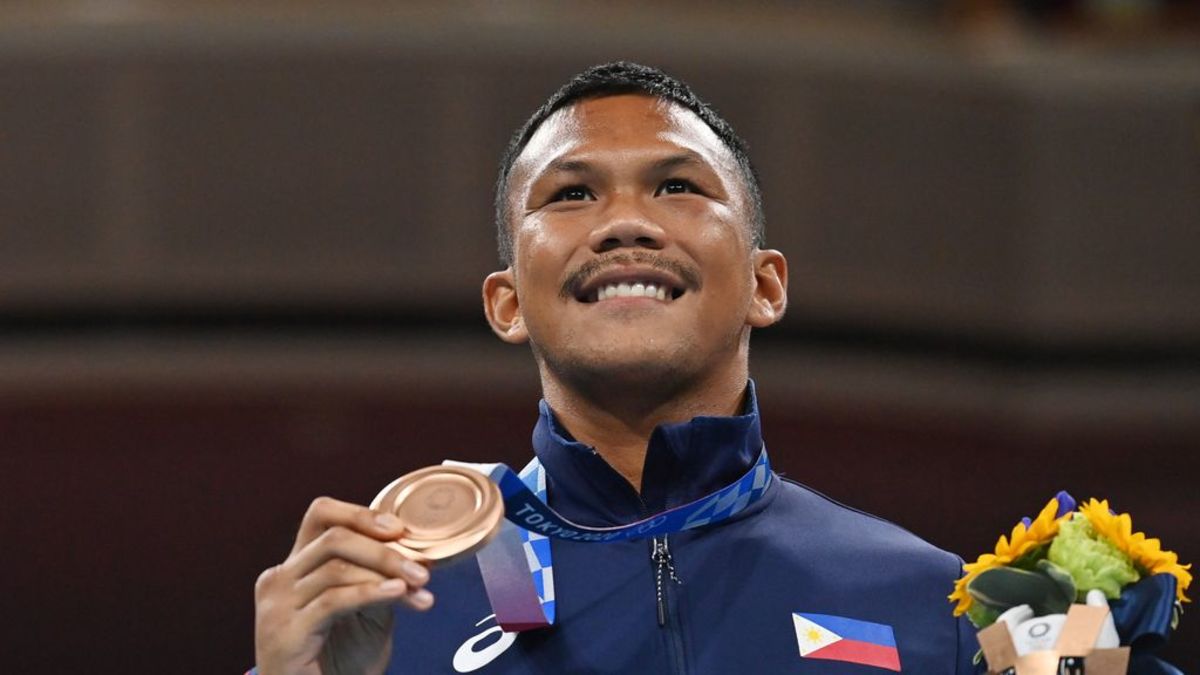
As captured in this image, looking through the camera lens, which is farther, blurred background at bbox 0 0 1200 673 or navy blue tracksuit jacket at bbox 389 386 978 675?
blurred background at bbox 0 0 1200 673

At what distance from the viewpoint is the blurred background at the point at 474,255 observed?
545 cm

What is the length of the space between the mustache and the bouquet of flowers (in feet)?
1.64

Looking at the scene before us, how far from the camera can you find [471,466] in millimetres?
1891

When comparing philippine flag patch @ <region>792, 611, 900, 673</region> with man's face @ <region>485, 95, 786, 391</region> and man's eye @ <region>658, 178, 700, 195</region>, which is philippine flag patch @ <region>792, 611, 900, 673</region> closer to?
man's face @ <region>485, 95, 786, 391</region>

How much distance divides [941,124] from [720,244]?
3.79 meters

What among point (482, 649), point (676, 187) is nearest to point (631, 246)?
point (676, 187)

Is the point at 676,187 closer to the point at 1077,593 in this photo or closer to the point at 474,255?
the point at 1077,593

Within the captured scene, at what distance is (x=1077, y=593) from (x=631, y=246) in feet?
2.18

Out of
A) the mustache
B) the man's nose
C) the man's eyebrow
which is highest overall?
the man's eyebrow

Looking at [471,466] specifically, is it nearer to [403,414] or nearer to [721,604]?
[721,604]

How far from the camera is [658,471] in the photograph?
86.0 inches

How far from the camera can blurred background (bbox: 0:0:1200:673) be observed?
5445 mm

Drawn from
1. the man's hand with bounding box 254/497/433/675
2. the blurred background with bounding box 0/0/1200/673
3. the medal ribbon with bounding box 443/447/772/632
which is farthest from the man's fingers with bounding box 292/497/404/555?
the blurred background with bounding box 0/0/1200/673

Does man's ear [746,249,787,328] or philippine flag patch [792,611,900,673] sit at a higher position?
man's ear [746,249,787,328]
